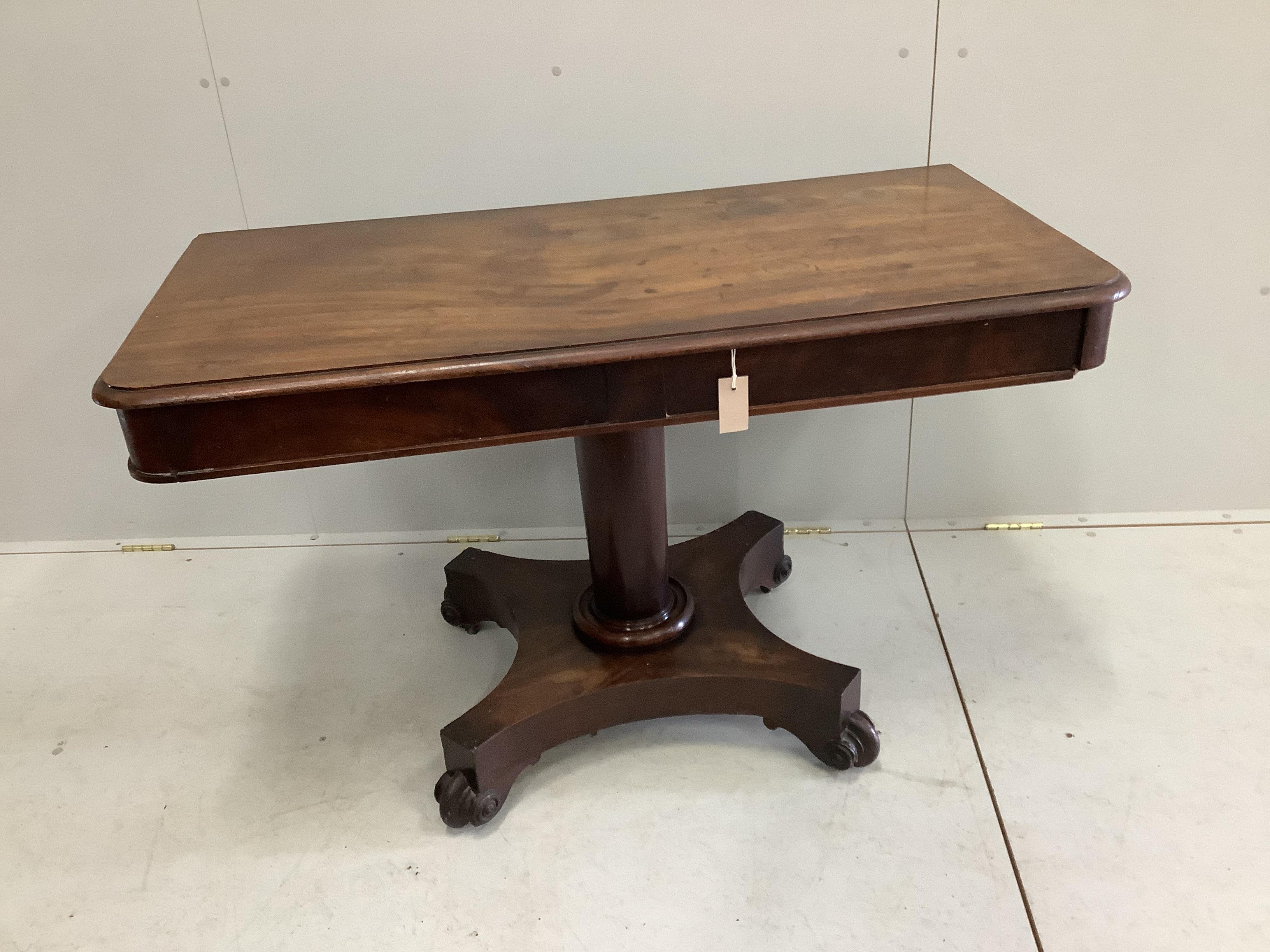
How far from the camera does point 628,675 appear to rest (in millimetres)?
1528

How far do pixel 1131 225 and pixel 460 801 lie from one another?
1495 mm

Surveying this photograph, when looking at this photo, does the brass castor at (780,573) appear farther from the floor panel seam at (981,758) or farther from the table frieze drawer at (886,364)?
the table frieze drawer at (886,364)

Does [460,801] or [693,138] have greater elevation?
[693,138]

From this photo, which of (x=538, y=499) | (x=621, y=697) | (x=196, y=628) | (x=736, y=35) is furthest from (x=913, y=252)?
(x=196, y=628)

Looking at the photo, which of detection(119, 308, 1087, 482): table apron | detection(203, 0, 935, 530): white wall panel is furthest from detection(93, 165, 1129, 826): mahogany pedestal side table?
detection(203, 0, 935, 530): white wall panel

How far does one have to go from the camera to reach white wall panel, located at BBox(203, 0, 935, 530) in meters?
1.68

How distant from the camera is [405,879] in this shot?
1379mm

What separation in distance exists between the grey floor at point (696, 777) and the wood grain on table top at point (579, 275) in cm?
74

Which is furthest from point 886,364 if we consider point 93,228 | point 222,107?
point 93,228

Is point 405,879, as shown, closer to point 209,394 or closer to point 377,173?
point 209,394

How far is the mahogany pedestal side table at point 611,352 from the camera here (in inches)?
42.0

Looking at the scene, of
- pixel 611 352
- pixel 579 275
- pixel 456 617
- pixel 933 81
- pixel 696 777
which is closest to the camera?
pixel 611 352

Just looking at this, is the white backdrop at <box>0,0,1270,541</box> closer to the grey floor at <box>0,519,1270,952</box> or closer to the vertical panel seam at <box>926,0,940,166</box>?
the vertical panel seam at <box>926,0,940,166</box>

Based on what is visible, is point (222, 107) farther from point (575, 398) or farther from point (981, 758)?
point (981, 758)
